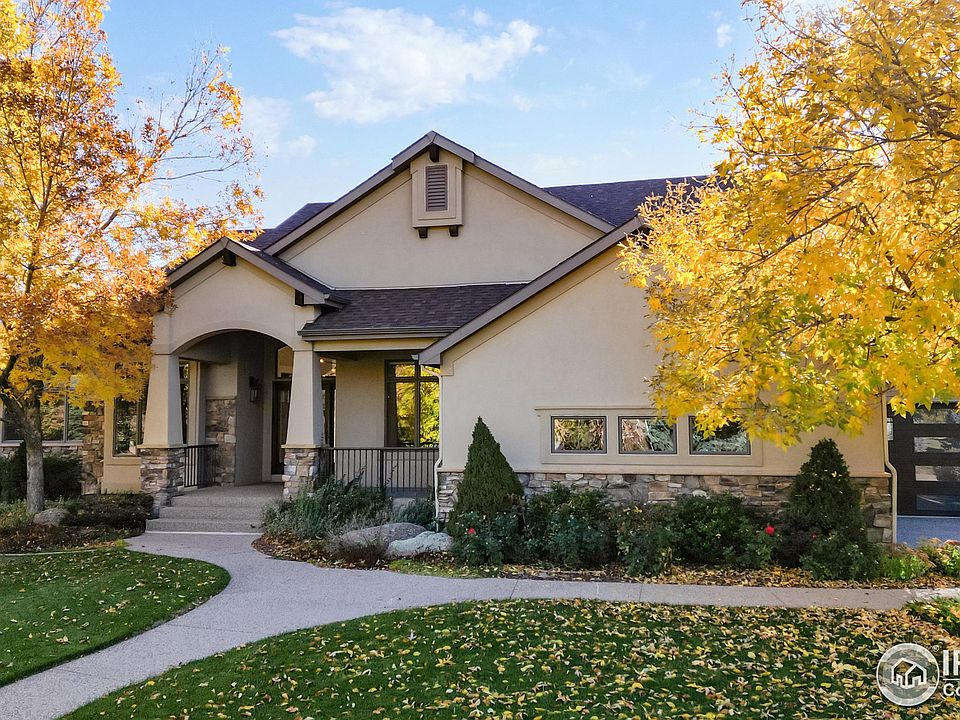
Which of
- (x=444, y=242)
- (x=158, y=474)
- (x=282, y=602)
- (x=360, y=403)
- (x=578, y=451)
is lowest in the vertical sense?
(x=282, y=602)

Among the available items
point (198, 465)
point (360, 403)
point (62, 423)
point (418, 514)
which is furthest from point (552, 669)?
point (62, 423)

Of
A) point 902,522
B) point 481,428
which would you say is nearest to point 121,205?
point 481,428

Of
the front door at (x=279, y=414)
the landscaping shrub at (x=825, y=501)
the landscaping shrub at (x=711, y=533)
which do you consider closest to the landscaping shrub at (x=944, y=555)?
the landscaping shrub at (x=825, y=501)

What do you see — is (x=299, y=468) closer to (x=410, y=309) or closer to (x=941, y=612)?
(x=410, y=309)

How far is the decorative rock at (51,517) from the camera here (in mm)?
12219

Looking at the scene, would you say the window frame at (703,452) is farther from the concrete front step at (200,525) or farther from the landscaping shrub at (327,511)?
the concrete front step at (200,525)

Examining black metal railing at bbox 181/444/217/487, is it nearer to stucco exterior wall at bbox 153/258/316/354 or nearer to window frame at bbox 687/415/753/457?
stucco exterior wall at bbox 153/258/316/354

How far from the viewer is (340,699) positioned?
501 centimetres

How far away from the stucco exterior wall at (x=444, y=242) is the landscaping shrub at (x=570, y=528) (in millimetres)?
5518

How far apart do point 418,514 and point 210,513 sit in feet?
13.5

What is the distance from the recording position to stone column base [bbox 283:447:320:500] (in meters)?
12.3

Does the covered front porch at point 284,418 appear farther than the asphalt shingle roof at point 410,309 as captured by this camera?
Yes

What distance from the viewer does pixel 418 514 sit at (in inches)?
447

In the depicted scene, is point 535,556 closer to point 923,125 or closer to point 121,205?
point 923,125
